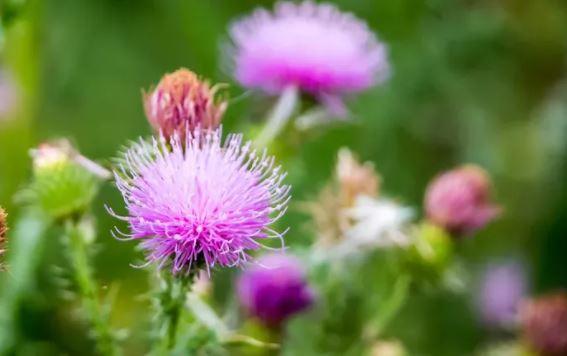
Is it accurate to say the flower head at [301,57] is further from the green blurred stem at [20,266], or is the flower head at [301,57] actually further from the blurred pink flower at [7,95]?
the blurred pink flower at [7,95]

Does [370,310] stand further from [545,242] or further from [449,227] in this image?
[545,242]

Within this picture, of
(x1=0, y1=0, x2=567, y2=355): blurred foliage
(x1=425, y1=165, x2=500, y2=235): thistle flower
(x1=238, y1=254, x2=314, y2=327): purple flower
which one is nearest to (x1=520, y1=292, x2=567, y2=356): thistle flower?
(x1=425, y1=165, x2=500, y2=235): thistle flower

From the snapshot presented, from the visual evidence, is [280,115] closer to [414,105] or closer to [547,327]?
[547,327]

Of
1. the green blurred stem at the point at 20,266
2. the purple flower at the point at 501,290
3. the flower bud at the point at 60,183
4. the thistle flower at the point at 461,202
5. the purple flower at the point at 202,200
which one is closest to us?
the purple flower at the point at 202,200

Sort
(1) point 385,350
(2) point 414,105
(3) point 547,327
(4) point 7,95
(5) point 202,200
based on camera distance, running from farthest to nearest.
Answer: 1. (2) point 414,105
2. (4) point 7,95
3. (3) point 547,327
4. (1) point 385,350
5. (5) point 202,200

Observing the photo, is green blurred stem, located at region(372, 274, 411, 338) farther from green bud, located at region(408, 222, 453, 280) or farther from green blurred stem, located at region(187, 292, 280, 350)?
green blurred stem, located at region(187, 292, 280, 350)

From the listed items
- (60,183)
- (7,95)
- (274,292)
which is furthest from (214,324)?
(7,95)

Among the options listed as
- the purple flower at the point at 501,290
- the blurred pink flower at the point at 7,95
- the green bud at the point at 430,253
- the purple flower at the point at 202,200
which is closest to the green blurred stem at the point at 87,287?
the purple flower at the point at 202,200
